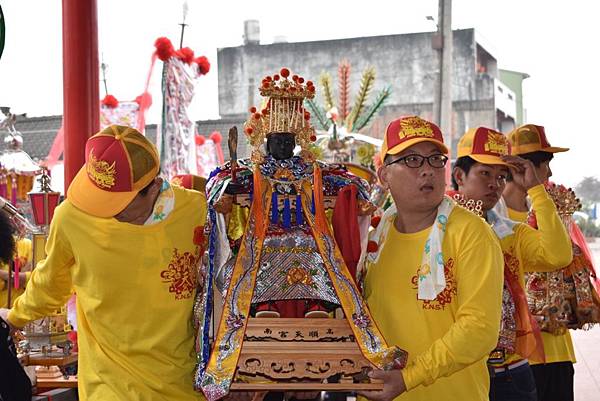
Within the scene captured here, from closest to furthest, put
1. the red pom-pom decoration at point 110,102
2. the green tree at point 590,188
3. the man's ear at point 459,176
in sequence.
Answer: the man's ear at point 459,176, the red pom-pom decoration at point 110,102, the green tree at point 590,188

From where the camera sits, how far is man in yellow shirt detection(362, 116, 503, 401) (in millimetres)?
2561

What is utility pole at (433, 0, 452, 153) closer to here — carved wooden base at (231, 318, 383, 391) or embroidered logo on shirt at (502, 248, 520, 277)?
embroidered logo on shirt at (502, 248, 520, 277)

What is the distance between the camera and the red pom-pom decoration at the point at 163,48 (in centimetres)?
881

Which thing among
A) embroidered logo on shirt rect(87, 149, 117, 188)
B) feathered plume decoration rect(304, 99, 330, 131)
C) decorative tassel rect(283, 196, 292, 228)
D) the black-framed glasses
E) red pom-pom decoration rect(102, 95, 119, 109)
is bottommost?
decorative tassel rect(283, 196, 292, 228)

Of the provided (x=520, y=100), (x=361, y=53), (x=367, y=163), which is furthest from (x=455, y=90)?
(x=367, y=163)

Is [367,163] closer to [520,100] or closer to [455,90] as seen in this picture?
[455,90]

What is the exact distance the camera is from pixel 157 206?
3086mm

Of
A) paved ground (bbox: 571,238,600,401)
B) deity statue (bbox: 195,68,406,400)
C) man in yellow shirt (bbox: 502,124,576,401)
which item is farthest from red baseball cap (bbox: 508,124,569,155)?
paved ground (bbox: 571,238,600,401)

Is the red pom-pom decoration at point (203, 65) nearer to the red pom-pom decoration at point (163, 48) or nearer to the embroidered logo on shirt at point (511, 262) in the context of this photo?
the red pom-pom decoration at point (163, 48)

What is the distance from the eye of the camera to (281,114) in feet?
11.5

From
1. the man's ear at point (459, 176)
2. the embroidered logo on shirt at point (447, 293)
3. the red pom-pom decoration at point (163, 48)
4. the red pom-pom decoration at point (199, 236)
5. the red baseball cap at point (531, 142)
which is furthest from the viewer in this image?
the red pom-pom decoration at point (163, 48)

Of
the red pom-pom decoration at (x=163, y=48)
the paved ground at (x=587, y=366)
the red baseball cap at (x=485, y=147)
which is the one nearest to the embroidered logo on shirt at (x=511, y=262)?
the red baseball cap at (x=485, y=147)

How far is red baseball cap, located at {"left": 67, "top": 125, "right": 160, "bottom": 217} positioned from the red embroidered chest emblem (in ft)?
0.90

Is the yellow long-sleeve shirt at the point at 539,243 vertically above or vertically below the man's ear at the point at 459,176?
below
